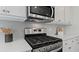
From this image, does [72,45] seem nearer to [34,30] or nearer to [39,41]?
[34,30]

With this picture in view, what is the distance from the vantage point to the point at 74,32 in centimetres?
265

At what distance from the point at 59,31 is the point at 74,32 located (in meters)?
0.67

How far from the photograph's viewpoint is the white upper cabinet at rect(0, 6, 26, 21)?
2.91 ft

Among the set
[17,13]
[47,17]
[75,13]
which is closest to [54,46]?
[47,17]

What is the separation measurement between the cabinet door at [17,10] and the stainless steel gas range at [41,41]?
0.42 metres

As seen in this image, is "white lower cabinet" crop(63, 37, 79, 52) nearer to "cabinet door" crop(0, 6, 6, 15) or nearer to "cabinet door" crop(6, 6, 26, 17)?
"cabinet door" crop(6, 6, 26, 17)

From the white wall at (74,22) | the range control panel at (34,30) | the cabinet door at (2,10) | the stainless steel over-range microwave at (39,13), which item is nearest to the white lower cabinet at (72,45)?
the white wall at (74,22)

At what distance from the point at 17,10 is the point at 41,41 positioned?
57 centimetres

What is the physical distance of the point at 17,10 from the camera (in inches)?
39.4

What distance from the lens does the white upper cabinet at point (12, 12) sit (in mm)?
887

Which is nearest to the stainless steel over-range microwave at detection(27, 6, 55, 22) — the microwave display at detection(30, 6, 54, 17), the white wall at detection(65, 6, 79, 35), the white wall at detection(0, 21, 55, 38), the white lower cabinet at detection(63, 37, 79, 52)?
the microwave display at detection(30, 6, 54, 17)

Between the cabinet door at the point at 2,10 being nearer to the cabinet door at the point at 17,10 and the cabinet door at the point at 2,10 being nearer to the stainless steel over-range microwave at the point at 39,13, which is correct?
the cabinet door at the point at 17,10

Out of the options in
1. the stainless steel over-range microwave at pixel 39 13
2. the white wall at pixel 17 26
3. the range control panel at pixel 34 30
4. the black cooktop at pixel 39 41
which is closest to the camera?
the black cooktop at pixel 39 41

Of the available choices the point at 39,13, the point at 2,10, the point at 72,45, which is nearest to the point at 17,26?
the point at 39,13
